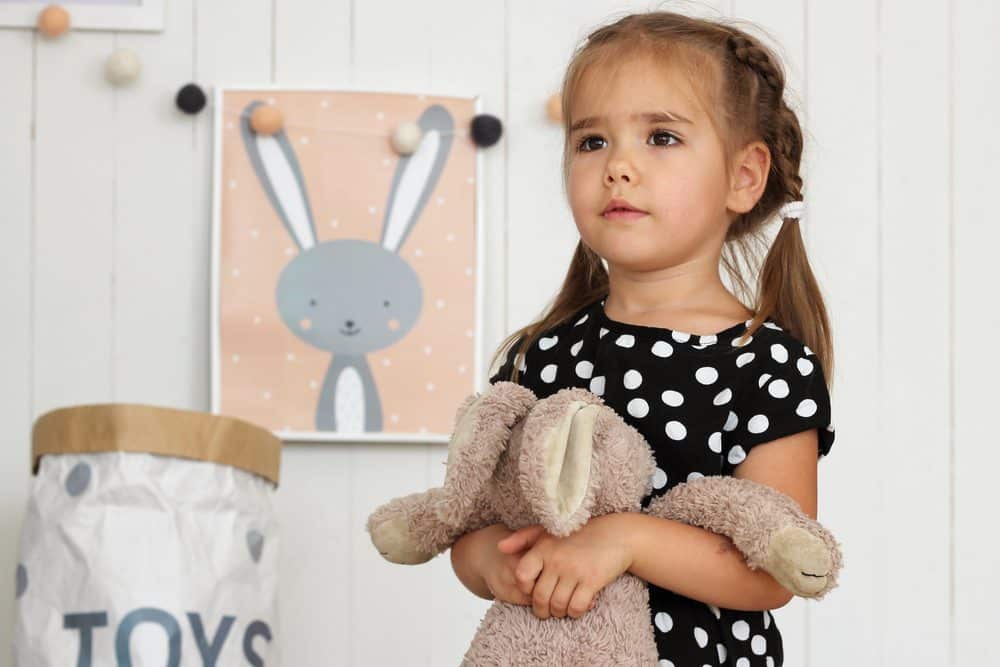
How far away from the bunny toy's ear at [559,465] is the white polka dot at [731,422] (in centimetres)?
13

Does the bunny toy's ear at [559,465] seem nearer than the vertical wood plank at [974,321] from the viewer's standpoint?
Yes

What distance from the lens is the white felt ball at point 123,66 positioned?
5.78ft

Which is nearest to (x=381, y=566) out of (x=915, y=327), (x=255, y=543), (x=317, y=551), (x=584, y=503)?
(x=317, y=551)

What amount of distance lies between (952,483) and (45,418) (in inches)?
48.1

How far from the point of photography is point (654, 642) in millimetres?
847

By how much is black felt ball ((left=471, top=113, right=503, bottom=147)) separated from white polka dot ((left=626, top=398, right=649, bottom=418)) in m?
0.94

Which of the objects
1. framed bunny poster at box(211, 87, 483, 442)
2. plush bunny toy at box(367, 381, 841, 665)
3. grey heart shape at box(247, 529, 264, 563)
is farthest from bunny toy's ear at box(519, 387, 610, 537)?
framed bunny poster at box(211, 87, 483, 442)

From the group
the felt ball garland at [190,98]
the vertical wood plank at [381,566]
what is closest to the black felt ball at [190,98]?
the felt ball garland at [190,98]

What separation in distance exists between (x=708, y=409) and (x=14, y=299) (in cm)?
122

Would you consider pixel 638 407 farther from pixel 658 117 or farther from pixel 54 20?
pixel 54 20

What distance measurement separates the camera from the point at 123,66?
1763 mm

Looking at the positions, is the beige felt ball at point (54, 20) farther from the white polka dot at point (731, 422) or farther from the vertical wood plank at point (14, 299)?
the white polka dot at point (731, 422)

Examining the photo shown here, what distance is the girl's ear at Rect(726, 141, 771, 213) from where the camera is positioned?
984mm

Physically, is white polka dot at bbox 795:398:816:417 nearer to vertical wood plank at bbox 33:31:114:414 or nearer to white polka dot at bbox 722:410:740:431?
white polka dot at bbox 722:410:740:431
